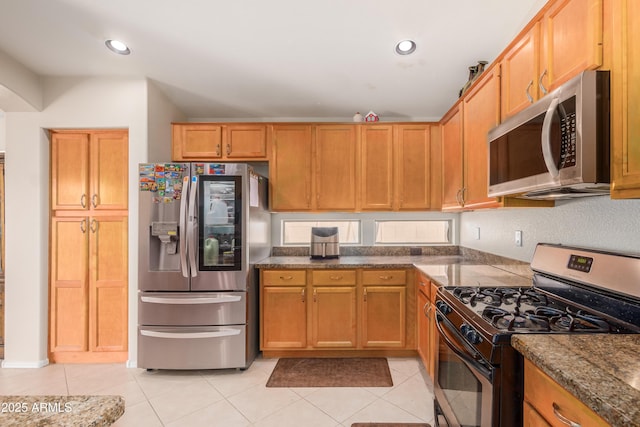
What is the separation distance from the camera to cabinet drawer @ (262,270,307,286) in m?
2.79

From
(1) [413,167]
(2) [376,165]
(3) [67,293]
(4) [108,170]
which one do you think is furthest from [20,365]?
(1) [413,167]

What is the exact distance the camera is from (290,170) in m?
3.11

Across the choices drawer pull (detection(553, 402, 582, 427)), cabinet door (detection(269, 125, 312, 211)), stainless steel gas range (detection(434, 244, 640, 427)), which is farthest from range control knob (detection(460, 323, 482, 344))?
cabinet door (detection(269, 125, 312, 211))

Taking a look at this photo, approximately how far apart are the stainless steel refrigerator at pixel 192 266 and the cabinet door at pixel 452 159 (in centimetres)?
180

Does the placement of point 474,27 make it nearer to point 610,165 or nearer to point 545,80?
point 545,80

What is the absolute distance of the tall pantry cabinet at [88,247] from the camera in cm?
273

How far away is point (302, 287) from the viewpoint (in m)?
2.78

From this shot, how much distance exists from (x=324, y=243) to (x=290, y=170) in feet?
2.76

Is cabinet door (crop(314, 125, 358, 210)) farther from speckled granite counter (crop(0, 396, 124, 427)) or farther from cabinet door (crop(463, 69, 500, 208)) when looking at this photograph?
speckled granite counter (crop(0, 396, 124, 427))

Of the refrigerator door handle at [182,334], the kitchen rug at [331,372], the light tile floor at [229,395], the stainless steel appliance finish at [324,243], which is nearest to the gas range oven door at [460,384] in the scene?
the light tile floor at [229,395]

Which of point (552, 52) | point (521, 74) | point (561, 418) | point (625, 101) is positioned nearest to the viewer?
point (561, 418)

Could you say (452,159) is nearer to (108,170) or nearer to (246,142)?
(246,142)

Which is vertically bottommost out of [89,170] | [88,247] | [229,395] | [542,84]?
[229,395]

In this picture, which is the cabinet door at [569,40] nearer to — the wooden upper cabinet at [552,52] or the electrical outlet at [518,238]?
the wooden upper cabinet at [552,52]
